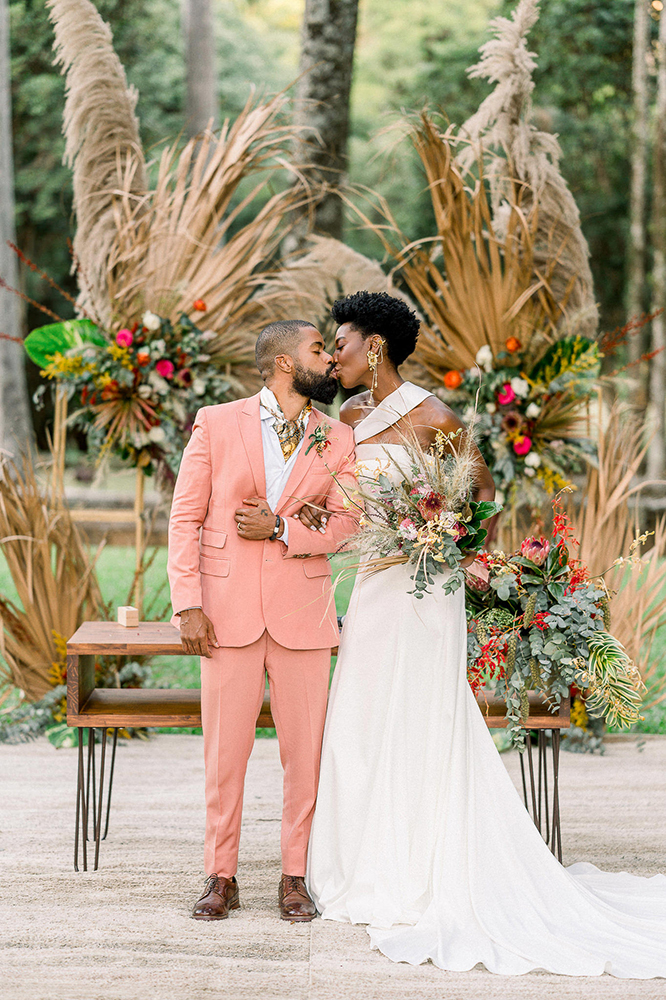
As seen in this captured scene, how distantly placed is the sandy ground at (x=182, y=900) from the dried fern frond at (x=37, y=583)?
0.47 meters

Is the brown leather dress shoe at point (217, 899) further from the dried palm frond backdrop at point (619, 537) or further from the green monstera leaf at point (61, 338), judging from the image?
the green monstera leaf at point (61, 338)

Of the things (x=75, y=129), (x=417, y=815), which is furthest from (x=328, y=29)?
(x=417, y=815)

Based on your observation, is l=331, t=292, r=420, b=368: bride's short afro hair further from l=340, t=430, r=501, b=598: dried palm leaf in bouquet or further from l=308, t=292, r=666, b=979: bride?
l=340, t=430, r=501, b=598: dried palm leaf in bouquet

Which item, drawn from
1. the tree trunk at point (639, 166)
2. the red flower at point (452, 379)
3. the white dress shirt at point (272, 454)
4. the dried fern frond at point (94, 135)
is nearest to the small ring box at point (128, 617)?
the white dress shirt at point (272, 454)

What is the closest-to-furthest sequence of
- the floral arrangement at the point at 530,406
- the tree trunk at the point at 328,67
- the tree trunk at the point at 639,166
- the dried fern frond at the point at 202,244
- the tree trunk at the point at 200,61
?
the floral arrangement at the point at 530,406 < the dried fern frond at the point at 202,244 < the tree trunk at the point at 328,67 < the tree trunk at the point at 200,61 < the tree trunk at the point at 639,166

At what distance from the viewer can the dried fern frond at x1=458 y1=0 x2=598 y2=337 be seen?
4711 mm

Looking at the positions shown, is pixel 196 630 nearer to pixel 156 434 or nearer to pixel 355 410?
pixel 355 410

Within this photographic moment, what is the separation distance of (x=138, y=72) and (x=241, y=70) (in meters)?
1.73

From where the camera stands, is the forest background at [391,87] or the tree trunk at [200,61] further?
the forest background at [391,87]

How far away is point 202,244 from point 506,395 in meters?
1.65

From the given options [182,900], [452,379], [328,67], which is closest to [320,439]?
[182,900]

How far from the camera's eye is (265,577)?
2869mm

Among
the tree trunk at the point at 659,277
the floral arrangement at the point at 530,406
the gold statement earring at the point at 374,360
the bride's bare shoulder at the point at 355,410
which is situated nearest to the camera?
the gold statement earring at the point at 374,360

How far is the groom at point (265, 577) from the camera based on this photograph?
2855 mm
